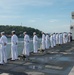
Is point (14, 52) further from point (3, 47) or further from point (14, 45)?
point (3, 47)

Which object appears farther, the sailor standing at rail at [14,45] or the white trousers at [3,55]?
the sailor standing at rail at [14,45]

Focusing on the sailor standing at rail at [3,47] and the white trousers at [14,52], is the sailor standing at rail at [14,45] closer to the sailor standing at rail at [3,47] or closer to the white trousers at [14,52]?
the white trousers at [14,52]

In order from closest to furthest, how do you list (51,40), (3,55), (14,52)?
(3,55), (14,52), (51,40)

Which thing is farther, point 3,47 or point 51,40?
point 51,40

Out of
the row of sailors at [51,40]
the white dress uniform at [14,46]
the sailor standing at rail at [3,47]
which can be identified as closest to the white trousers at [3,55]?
the sailor standing at rail at [3,47]

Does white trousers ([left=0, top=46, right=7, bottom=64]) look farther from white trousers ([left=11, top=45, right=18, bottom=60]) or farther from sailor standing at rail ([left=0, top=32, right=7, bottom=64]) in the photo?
white trousers ([left=11, top=45, right=18, bottom=60])

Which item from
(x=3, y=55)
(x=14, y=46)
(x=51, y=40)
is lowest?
(x=3, y=55)

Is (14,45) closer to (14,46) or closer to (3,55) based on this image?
(14,46)

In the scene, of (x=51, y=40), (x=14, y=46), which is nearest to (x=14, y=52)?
(x=14, y=46)

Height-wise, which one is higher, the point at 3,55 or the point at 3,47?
the point at 3,47

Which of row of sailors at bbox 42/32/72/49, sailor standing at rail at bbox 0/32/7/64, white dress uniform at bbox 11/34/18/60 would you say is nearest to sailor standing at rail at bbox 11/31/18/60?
white dress uniform at bbox 11/34/18/60

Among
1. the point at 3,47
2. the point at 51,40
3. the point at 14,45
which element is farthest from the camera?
the point at 51,40

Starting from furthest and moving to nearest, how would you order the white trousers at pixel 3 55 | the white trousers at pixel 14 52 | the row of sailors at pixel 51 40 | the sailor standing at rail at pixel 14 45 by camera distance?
the row of sailors at pixel 51 40, the white trousers at pixel 14 52, the sailor standing at rail at pixel 14 45, the white trousers at pixel 3 55

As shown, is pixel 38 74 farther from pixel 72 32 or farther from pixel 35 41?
pixel 72 32
